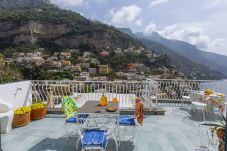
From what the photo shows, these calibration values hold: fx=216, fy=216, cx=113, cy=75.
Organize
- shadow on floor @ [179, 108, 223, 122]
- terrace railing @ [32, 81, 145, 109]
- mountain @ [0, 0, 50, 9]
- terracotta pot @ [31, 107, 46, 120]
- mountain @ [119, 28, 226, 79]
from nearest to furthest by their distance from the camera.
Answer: terracotta pot @ [31, 107, 46, 120] < shadow on floor @ [179, 108, 223, 122] < terrace railing @ [32, 81, 145, 109] < mountain @ [119, 28, 226, 79] < mountain @ [0, 0, 50, 9]

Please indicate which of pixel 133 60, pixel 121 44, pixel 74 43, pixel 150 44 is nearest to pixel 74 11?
pixel 74 43

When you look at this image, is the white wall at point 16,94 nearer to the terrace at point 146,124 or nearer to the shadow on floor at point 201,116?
the terrace at point 146,124

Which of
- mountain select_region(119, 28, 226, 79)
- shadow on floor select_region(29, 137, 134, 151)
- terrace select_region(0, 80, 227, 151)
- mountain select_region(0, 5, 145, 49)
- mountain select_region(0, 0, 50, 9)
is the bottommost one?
shadow on floor select_region(29, 137, 134, 151)

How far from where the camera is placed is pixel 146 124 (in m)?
6.03

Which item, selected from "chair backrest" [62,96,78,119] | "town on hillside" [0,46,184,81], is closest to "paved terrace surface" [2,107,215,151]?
"chair backrest" [62,96,78,119]

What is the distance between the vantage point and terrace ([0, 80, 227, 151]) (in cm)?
450

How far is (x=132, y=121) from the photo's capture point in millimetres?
4480

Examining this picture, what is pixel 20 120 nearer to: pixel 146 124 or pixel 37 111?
Answer: pixel 37 111

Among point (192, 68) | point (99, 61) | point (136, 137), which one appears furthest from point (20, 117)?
point (192, 68)

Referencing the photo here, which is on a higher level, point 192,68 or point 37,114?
point 192,68

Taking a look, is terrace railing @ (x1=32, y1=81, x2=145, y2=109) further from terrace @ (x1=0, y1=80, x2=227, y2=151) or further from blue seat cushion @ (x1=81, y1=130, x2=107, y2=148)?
blue seat cushion @ (x1=81, y1=130, x2=107, y2=148)

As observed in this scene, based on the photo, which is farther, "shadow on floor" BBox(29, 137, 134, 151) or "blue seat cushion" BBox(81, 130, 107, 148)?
"shadow on floor" BBox(29, 137, 134, 151)

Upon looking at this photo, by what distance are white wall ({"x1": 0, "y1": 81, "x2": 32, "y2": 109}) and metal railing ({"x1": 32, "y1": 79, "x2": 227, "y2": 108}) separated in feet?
1.77

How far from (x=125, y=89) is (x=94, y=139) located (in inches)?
191
